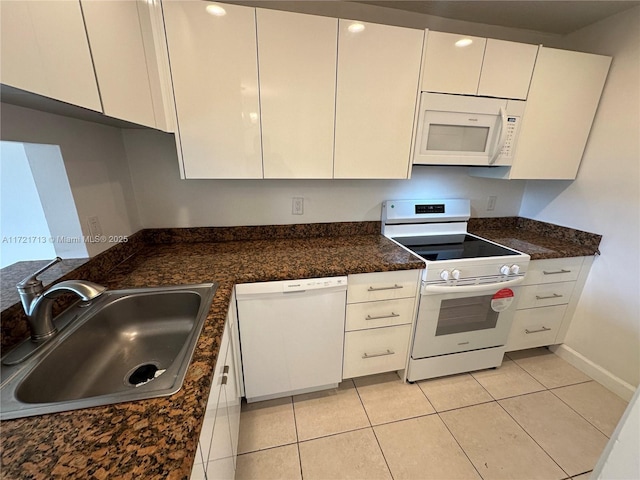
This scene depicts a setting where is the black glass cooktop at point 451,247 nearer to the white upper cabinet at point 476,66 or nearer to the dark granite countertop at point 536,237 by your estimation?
the dark granite countertop at point 536,237

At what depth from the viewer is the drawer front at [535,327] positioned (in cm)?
193

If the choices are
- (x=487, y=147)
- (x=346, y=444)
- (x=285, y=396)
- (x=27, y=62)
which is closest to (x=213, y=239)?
(x=285, y=396)

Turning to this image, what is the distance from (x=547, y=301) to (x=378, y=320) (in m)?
1.34

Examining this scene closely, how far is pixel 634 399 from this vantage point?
1.71 feet

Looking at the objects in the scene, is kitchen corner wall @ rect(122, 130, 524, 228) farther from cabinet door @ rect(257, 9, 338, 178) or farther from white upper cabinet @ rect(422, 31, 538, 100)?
white upper cabinet @ rect(422, 31, 538, 100)

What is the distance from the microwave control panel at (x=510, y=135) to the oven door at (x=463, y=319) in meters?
0.87

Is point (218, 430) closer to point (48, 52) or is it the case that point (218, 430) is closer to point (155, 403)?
point (155, 403)

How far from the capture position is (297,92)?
1379mm

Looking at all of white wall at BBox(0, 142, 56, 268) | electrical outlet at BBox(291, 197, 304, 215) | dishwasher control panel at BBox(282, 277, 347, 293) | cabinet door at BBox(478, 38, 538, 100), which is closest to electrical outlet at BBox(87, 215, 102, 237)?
white wall at BBox(0, 142, 56, 268)

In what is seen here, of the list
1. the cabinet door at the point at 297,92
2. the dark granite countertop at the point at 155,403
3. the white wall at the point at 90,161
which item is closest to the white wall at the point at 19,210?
the white wall at the point at 90,161

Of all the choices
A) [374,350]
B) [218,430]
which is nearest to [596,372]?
[374,350]

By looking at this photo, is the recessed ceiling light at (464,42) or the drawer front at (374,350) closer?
the recessed ceiling light at (464,42)

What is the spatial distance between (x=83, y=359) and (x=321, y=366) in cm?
115

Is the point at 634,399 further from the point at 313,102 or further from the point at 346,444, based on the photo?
the point at 313,102
